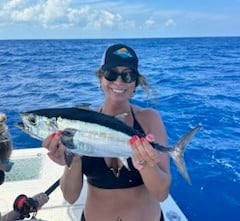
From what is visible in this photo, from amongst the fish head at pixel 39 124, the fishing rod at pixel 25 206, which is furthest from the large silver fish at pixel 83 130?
the fishing rod at pixel 25 206

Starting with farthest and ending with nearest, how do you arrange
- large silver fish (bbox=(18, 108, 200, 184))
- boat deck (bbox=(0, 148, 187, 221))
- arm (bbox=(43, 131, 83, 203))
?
boat deck (bbox=(0, 148, 187, 221)), arm (bbox=(43, 131, 83, 203)), large silver fish (bbox=(18, 108, 200, 184))

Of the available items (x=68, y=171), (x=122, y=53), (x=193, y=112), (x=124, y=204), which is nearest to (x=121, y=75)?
(x=122, y=53)

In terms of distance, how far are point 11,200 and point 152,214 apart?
1.70m

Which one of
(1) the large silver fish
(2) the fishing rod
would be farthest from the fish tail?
(2) the fishing rod

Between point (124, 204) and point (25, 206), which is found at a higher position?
point (124, 204)

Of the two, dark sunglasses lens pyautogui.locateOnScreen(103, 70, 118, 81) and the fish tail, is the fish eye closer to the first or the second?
dark sunglasses lens pyautogui.locateOnScreen(103, 70, 118, 81)

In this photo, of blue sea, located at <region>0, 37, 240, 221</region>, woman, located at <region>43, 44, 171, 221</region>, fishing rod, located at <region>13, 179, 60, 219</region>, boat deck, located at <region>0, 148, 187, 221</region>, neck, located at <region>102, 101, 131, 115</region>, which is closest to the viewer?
woman, located at <region>43, 44, 171, 221</region>

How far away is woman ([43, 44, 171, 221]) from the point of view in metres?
2.48

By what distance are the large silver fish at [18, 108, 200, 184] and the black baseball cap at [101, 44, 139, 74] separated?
1.56ft

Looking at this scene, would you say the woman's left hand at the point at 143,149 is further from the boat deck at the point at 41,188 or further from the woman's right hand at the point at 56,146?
the boat deck at the point at 41,188

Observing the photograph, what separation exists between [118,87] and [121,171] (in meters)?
0.58

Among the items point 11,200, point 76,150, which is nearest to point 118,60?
point 76,150

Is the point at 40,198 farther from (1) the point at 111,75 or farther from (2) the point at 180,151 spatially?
(2) the point at 180,151

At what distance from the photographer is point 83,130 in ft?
6.91
